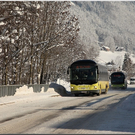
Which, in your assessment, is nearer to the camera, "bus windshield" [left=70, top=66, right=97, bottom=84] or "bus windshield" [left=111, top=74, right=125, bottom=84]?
"bus windshield" [left=70, top=66, right=97, bottom=84]

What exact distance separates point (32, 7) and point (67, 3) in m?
16.2

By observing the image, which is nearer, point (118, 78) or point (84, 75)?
point (84, 75)

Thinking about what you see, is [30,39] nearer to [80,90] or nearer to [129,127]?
[80,90]

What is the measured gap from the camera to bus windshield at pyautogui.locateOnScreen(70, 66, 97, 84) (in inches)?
1123

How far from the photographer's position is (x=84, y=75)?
A: 28.6m

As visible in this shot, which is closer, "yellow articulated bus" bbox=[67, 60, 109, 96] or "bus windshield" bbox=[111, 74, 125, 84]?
"yellow articulated bus" bbox=[67, 60, 109, 96]

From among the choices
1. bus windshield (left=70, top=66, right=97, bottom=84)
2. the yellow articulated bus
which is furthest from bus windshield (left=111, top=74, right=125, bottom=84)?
bus windshield (left=70, top=66, right=97, bottom=84)

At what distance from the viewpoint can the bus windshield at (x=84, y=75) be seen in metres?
28.5

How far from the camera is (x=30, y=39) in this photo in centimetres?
3130

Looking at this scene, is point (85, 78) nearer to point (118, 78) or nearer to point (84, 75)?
point (84, 75)

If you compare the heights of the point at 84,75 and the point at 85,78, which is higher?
the point at 84,75

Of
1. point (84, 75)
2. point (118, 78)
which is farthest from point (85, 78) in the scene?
point (118, 78)

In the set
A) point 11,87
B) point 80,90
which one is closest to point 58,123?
point 11,87

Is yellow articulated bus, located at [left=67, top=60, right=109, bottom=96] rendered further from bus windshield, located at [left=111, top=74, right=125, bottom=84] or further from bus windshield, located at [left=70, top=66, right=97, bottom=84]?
bus windshield, located at [left=111, top=74, right=125, bottom=84]
